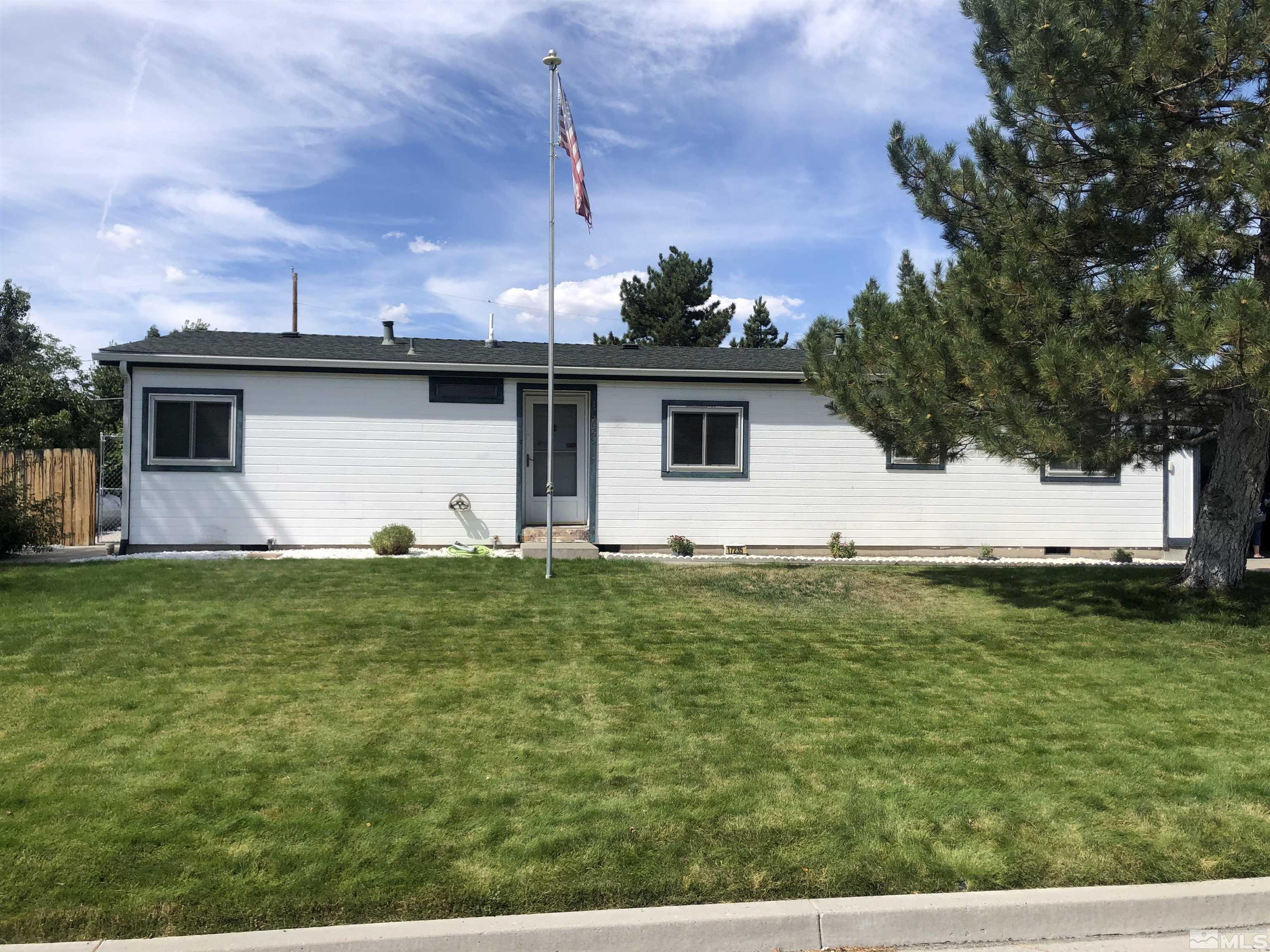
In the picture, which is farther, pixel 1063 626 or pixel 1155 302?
pixel 1063 626

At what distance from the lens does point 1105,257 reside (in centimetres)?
820

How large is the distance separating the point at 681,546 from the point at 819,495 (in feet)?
8.00

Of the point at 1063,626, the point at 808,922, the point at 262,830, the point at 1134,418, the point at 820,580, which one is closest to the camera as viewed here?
the point at 808,922

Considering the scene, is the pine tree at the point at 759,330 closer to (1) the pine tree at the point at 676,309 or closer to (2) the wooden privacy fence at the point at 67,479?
(1) the pine tree at the point at 676,309

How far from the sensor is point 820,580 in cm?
1085

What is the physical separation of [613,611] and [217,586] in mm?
4448

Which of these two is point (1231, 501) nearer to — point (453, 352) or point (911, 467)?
point (911, 467)

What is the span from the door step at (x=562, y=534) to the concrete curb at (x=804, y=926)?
32.4ft

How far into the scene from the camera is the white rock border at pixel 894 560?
497 inches

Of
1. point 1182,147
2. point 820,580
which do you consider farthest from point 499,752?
point 1182,147

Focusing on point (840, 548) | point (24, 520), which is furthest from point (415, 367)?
point (840, 548)

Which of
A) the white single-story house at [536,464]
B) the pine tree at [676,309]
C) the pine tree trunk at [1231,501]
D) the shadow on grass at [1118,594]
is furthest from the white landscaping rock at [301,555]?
the pine tree at [676,309]

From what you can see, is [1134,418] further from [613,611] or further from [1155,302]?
[613,611]

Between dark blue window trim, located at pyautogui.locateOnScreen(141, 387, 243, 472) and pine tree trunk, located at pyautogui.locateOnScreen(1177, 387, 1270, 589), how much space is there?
1218 centimetres
